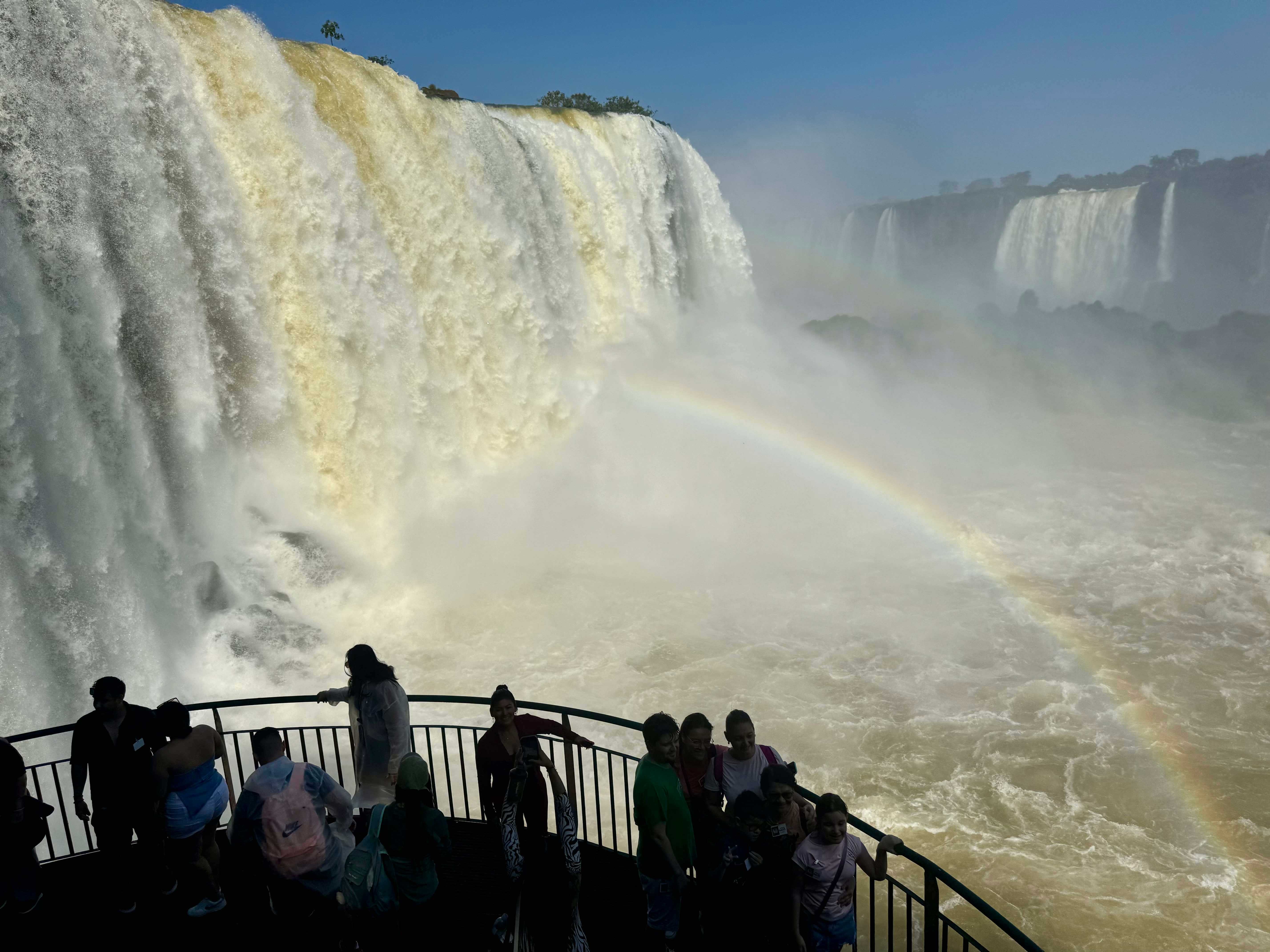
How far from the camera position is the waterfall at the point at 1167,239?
4259cm

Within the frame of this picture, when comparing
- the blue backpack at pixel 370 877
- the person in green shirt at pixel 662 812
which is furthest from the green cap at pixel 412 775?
the person in green shirt at pixel 662 812

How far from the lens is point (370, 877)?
11.7ft

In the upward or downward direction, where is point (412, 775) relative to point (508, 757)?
upward

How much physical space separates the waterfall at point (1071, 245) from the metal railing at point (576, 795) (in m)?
45.3

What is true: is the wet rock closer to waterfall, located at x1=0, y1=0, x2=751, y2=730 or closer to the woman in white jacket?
waterfall, located at x1=0, y1=0, x2=751, y2=730

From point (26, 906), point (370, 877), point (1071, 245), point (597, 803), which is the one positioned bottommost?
point (597, 803)

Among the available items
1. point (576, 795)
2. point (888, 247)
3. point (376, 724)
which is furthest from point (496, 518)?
point (888, 247)

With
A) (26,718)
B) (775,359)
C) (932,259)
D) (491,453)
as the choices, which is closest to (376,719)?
(26,718)

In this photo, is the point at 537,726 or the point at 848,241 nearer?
the point at 537,726

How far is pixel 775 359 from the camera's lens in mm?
28500

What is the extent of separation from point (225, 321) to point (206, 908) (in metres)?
9.21

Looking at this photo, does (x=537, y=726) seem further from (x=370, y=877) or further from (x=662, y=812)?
(x=370, y=877)

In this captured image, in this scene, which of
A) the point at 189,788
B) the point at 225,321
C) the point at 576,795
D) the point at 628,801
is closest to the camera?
the point at 189,788

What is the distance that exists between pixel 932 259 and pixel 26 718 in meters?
58.1
